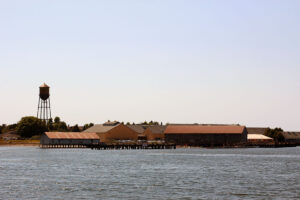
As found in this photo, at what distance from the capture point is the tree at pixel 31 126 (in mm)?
176512

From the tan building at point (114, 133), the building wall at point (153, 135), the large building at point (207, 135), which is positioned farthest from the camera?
the building wall at point (153, 135)

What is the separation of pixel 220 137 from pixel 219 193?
13371 centimetres

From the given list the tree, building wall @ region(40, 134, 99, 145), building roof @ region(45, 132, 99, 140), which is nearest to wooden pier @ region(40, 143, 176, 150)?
building wall @ region(40, 134, 99, 145)

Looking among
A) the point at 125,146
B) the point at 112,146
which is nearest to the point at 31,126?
the point at 112,146

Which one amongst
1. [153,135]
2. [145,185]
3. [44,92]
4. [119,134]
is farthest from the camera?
[153,135]

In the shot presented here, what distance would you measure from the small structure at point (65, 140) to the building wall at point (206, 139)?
95.2ft

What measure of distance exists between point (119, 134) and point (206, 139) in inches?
1163

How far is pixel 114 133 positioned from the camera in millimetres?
178125

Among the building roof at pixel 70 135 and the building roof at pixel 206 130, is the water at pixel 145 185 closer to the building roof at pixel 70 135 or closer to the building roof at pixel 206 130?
the building roof at pixel 70 135

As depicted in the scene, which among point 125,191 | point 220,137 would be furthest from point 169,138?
point 125,191

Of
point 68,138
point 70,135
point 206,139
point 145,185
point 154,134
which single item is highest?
point 154,134

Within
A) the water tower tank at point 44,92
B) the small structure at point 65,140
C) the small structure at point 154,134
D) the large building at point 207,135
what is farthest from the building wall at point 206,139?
the water tower tank at point 44,92

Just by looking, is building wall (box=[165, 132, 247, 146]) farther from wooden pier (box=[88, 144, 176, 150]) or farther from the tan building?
wooden pier (box=[88, 144, 176, 150])

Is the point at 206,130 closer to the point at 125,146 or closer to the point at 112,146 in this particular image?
the point at 125,146
